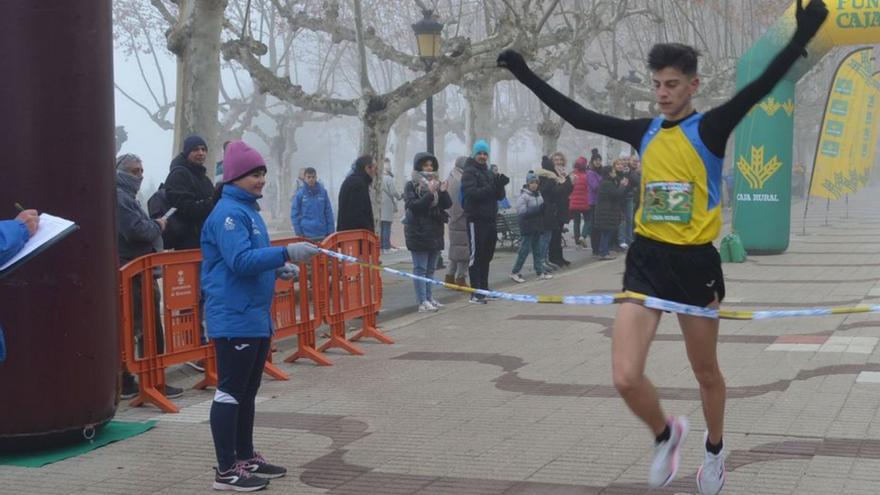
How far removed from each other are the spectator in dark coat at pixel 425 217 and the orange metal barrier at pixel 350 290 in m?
1.66

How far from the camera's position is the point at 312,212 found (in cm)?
1548

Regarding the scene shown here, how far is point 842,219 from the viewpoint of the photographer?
3475cm

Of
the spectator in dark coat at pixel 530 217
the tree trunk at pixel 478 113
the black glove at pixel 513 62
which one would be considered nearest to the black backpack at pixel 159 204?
the black glove at pixel 513 62

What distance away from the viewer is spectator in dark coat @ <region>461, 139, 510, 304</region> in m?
14.0

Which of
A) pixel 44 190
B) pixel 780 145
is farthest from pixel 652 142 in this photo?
pixel 780 145

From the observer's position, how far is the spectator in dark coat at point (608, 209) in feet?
64.5

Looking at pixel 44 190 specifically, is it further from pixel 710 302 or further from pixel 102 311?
pixel 710 302

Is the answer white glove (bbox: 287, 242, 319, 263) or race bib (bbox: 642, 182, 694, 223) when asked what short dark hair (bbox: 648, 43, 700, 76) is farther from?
white glove (bbox: 287, 242, 319, 263)

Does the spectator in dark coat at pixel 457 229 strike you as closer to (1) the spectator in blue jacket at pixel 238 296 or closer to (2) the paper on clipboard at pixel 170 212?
(2) the paper on clipboard at pixel 170 212

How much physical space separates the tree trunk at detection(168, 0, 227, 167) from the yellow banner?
1507 centimetres

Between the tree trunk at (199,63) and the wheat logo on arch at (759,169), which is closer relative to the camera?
the tree trunk at (199,63)

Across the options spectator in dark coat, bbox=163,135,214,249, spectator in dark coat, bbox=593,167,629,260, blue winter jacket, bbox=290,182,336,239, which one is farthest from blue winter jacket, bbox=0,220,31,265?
spectator in dark coat, bbox=593,167,629,260

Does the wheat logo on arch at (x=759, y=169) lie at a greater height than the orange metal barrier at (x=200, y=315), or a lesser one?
greater

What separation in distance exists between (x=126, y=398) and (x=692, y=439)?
13.3 feet
